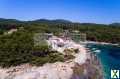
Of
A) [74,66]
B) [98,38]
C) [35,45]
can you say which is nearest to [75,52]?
[35,45]

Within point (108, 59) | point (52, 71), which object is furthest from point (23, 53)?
point (108, 59)

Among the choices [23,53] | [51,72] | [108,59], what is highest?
[23,53]

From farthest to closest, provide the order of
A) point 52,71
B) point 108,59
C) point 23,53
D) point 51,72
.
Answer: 1. point 108,59
2. point 23,53
3. point 52,71
4. point 51,72

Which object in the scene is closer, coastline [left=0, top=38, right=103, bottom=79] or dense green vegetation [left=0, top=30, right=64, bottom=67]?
coastline [left=0, top=38, right=103, bottom=79]

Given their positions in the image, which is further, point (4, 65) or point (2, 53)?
point (2, 53)

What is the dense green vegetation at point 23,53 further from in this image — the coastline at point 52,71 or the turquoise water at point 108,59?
the turquoise water at point 108,59

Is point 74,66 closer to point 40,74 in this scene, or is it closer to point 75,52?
point 40,74

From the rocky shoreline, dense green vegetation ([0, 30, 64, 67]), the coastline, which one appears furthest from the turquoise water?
dense green vegetation ([0, 30, 64, 67])

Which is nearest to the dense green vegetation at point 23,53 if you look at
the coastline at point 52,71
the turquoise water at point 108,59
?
the coastline at point 52,71

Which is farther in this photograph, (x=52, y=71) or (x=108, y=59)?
(x=108, y=59)

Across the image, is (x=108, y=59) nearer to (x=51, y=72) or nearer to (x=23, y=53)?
(x=23, y=53)

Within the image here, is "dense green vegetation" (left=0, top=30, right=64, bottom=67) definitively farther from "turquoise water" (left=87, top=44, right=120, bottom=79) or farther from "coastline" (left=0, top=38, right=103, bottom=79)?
"turquoise water" (left=87, top=44, right=120, bottom=79)
